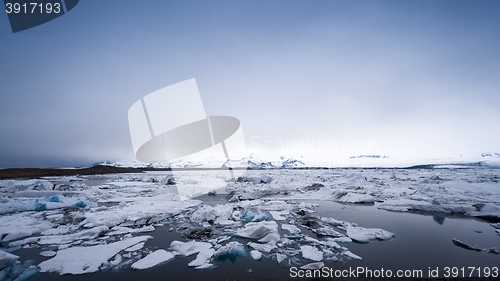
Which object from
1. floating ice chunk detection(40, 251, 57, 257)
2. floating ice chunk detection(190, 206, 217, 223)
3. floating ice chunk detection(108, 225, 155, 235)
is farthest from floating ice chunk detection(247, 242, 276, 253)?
floating ice chunk detection(40, 251, 57, 257)

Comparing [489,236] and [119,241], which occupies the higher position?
[119,241]

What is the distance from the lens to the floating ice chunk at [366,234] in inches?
206

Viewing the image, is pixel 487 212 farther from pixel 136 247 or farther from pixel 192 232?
pixel 136 247

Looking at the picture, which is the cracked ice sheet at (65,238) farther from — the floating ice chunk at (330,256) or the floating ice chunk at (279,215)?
the floating ice chunk at (330,256)

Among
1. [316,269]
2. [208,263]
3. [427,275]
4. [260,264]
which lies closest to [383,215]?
[427,275]

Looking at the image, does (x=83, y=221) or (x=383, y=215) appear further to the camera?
(x=383, y=215)

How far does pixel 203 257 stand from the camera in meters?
4.21

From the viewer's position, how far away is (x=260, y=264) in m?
3.97

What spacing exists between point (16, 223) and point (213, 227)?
231 inches

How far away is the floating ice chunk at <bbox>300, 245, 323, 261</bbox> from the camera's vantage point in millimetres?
4199

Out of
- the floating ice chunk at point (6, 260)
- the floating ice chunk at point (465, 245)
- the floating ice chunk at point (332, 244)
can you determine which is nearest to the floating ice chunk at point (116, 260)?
the floating ice chunk at point (6, 260)

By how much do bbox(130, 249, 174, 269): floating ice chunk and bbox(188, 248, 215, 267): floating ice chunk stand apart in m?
0.53

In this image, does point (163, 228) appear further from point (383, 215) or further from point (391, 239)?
point (383, 215)

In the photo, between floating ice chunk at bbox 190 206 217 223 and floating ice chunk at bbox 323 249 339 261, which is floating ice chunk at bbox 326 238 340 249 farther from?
floating ice chunk at bbox 190 206 217 223
